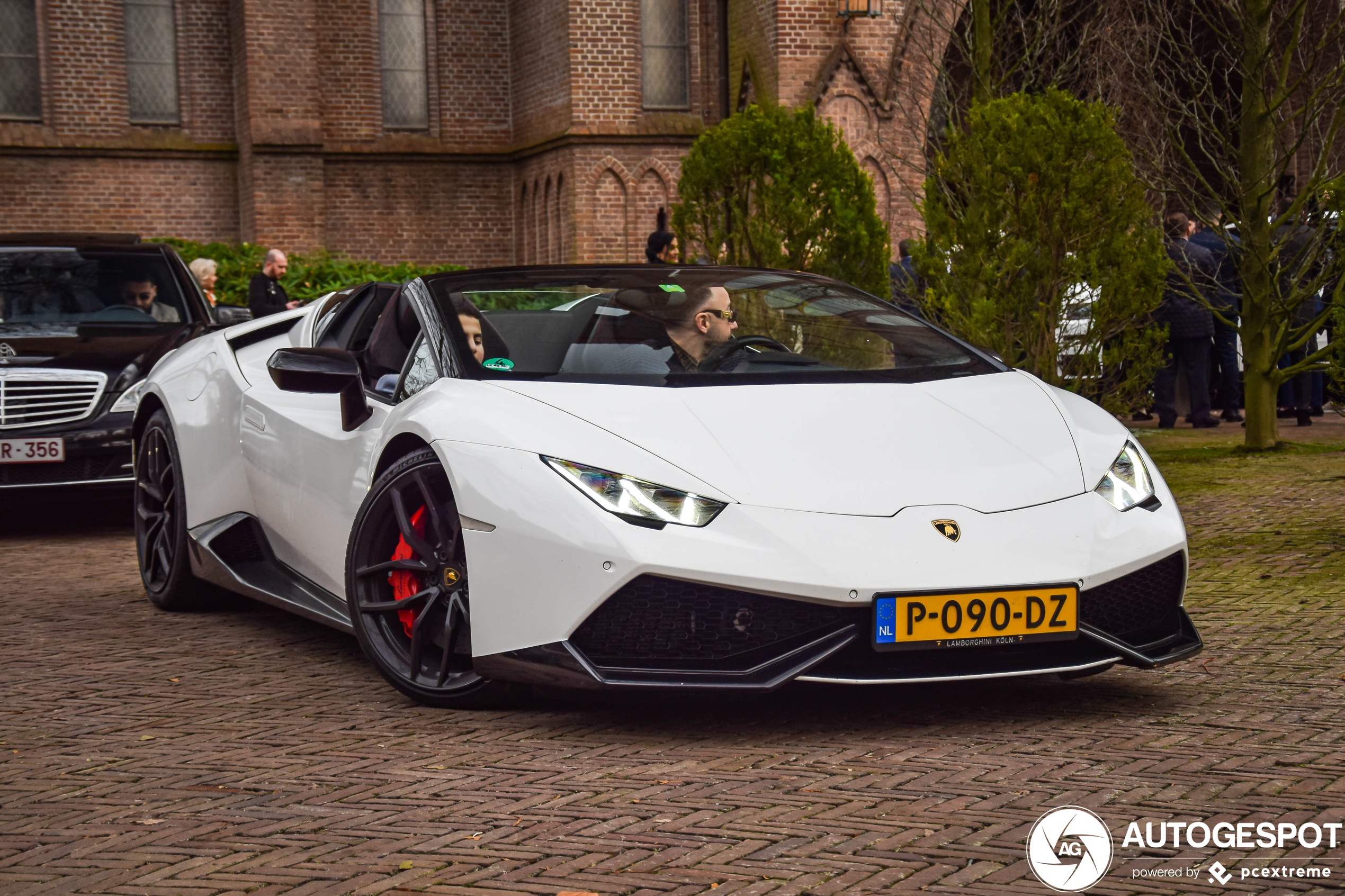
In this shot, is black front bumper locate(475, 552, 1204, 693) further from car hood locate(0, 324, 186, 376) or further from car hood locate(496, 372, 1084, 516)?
car hood locate(0, 324, 186, 376)

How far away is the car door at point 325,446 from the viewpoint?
539 centimetres

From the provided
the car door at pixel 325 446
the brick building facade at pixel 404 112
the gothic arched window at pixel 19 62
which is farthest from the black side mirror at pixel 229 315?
the gothic arched window at pixel 19 62

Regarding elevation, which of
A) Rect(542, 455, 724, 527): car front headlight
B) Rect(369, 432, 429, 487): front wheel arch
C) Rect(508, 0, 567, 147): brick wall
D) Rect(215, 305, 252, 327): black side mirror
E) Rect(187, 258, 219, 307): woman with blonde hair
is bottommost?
Rect(542, 455, 724, 527): car front headlight

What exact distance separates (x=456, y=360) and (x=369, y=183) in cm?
2266

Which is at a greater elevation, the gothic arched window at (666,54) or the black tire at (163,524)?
the gothic arched window at (666,54)

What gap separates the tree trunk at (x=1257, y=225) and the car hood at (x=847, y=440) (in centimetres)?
797


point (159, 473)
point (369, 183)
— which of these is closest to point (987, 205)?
point (159, 473)

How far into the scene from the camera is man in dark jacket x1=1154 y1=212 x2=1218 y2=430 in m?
15.1

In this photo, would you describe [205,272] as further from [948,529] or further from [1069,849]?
[1069,849]

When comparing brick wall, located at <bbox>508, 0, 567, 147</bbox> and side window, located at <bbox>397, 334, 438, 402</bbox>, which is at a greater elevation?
brick wall, located at <bbox>508, 0, 567, 147</bbox>

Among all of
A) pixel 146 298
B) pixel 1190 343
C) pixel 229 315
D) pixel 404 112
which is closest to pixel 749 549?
pixel 229 315

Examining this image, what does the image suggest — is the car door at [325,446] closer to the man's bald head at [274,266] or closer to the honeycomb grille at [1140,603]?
the honeycomb grille at [1140,603]

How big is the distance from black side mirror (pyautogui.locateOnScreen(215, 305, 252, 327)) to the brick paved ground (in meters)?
4.17

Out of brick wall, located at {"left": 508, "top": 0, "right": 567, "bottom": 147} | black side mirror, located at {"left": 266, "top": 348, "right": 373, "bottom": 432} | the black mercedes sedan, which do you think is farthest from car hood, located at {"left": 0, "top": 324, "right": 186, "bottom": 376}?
brick wall, located at {"left": 508, "top": 0, "right": 567, "bottom": 147}
